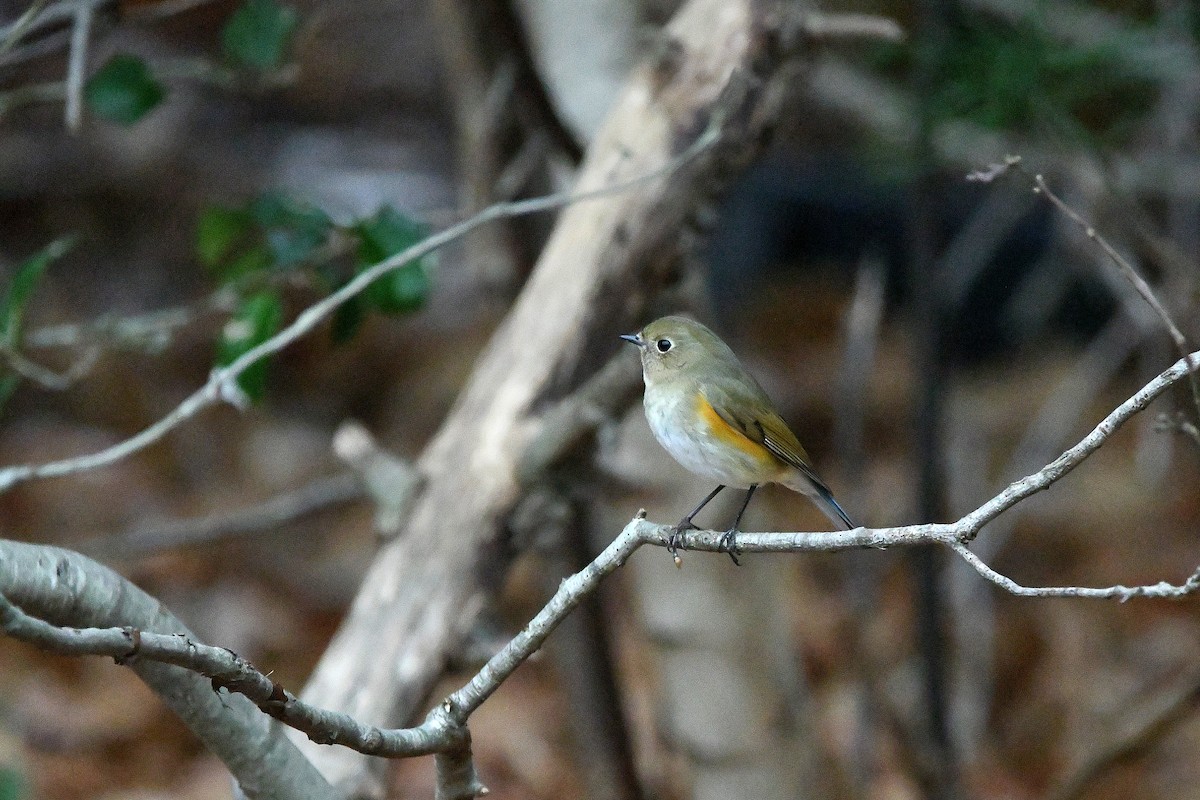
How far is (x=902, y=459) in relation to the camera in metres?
6.97

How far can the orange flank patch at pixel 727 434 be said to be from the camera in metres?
2.73

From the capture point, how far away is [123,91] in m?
3.29

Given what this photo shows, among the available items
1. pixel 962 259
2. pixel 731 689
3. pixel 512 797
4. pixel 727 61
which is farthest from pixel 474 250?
pixel 962 259

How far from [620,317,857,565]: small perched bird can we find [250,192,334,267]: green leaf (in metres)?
0.95

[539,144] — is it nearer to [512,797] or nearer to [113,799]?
[512,797]

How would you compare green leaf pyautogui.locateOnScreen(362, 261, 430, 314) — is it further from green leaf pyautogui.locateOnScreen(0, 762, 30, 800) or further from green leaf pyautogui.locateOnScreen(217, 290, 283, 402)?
green leaf pyautogui.locateOnScreen(0, 762, 30, 800)

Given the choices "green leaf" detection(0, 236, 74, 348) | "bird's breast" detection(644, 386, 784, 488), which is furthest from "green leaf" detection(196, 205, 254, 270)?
"bird's breast" detection(644, 386, 784, 488)

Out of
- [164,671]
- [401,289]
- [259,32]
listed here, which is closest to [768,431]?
[401,289]

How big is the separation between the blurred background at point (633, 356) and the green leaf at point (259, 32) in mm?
17

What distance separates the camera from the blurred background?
376 cm

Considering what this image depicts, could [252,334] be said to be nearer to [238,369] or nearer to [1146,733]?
[238,369]

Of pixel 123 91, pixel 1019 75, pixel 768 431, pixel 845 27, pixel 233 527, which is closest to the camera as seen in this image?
pixel 768 431

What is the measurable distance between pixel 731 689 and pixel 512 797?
1.67 metres

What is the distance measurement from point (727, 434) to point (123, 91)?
1.87 meters
